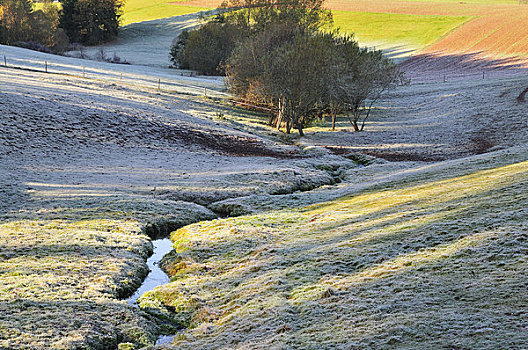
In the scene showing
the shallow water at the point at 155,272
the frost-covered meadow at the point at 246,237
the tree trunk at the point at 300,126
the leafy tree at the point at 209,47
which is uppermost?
the leafy tree at the point at 209,47

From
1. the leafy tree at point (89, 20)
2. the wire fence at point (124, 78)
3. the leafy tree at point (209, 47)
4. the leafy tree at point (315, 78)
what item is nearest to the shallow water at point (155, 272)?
the leafy tree at point (315, 78)

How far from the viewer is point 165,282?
63.4 ft

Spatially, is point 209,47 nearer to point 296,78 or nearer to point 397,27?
point 296,78

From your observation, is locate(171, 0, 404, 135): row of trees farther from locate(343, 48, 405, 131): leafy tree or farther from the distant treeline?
the distant treeline

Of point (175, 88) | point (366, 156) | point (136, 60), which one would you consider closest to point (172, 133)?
point (366, 156)

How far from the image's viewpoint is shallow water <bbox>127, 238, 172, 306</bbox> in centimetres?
1821

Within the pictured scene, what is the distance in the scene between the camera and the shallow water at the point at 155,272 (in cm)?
1821

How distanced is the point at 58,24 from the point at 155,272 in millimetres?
147447

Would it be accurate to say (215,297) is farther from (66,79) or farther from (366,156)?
(66,79)

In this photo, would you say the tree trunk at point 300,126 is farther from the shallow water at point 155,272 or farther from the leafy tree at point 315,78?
the shallow water at point 155,272

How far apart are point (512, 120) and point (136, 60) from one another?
296 ft

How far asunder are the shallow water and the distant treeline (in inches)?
3976

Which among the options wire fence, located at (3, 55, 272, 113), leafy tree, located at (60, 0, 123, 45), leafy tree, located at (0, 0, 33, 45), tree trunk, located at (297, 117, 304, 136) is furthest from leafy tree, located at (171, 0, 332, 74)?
leafy tree, located at (60, 0, 123, 45)

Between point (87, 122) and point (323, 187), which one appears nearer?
point (323, 187)
